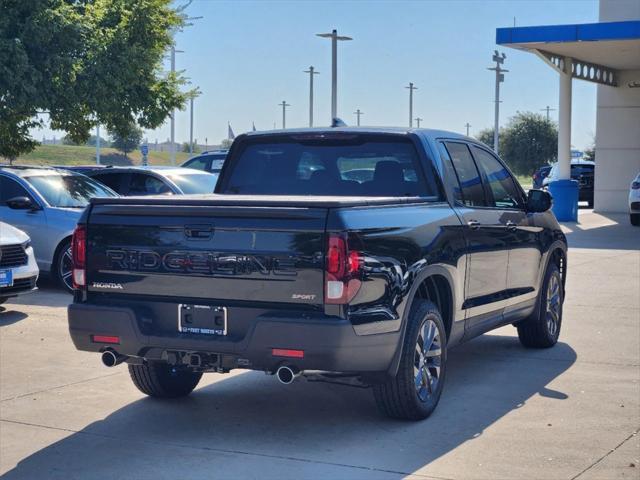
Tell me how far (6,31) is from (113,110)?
275 centimetres

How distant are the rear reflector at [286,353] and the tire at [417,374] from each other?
2.54 ft

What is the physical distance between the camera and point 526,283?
884cm

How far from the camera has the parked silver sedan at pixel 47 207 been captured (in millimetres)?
13344

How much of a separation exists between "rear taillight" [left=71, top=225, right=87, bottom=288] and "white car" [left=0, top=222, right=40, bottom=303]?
4639 millimetres

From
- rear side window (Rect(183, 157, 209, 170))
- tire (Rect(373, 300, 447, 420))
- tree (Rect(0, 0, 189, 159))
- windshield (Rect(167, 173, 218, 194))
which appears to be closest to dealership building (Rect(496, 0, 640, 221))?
rear side window (Rect(183, 157, 209, 170))

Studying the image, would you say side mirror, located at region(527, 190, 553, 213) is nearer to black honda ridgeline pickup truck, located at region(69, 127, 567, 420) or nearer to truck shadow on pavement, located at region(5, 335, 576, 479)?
black honda ridgeline pickup truck, located at region(69, 127, 567, 420)

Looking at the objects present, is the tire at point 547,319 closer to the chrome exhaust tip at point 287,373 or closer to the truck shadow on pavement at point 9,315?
the chrome exhaust tip at point 287,373

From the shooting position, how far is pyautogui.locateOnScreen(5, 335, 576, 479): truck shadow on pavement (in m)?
5.90

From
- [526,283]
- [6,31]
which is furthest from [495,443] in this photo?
[6,31]

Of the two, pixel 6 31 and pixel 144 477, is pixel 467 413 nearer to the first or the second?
pixel 144 477

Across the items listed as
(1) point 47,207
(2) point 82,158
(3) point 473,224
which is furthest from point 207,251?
(2) point 82,158

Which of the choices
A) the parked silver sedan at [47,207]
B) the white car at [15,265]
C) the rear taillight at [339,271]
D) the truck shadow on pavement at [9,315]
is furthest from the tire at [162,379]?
the parked silver sedan at [47,207]

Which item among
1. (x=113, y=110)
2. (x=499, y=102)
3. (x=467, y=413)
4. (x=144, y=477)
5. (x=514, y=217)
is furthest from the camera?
(x=499, y=102)

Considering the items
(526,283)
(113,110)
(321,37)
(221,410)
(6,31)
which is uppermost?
(321,37)
